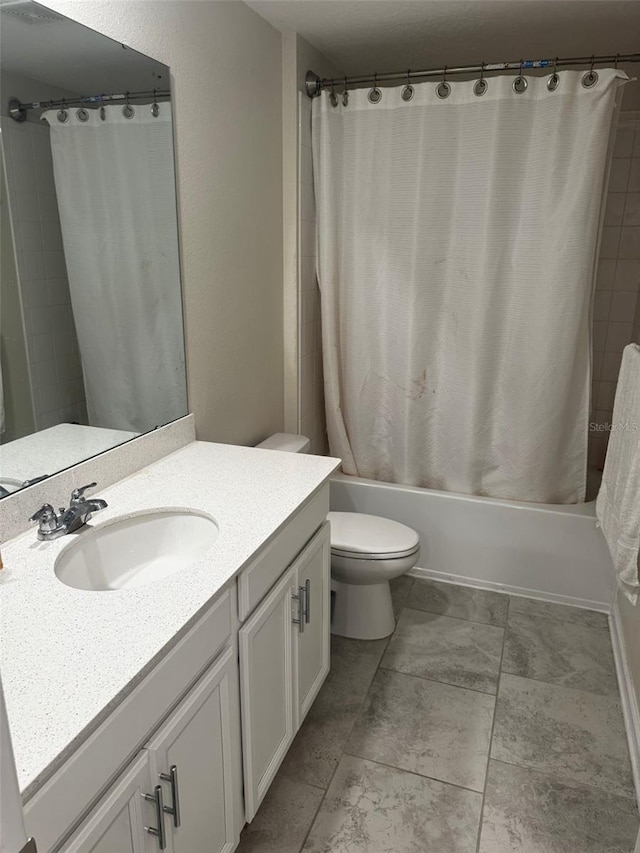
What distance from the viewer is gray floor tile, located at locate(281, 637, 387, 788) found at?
180cm

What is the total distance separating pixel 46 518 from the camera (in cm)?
136

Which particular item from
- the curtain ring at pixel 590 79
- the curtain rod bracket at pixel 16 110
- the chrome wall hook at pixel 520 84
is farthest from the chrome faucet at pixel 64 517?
the curtain ring at pixel 590 79

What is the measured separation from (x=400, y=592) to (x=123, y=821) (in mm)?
1854

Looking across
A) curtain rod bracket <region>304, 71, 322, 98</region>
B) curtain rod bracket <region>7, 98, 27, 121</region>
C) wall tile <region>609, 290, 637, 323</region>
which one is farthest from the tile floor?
curtain rod bracket <region>304, 71, 322, 98</region>

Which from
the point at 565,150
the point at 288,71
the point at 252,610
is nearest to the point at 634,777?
the point at 252,610

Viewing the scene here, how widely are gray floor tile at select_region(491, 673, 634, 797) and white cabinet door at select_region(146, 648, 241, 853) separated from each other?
904 mm

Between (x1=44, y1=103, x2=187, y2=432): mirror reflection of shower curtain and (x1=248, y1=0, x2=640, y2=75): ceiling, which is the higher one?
(x1=248, y1=0, x2=640, y2=75): ceiling

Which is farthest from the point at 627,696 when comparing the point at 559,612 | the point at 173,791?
the point at 173,791

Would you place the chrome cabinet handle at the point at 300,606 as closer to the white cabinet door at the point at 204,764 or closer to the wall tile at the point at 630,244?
the white cabinet door at the point at 204,764

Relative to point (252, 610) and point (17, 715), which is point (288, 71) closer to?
point (252, 610)

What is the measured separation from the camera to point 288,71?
247cm

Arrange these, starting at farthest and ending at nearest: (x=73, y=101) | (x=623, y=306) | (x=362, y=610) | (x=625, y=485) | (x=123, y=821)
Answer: (x=623, y=306), (x=362, y=610), (x=625, y=485), (x=73, y=101), (x=123, y=821)

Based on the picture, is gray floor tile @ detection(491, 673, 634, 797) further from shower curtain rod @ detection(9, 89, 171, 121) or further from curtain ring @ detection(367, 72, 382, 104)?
curtain ring @ detection(367, 72, 382, 104)

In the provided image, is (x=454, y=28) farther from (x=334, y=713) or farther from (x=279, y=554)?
(x=334, y=713)
